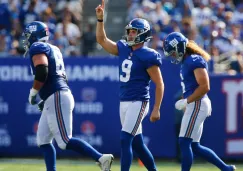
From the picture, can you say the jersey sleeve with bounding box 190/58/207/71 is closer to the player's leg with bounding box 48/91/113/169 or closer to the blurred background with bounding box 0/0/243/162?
the player's leg with bounding box 48/91/113/169

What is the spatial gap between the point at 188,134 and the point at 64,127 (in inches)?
56.0

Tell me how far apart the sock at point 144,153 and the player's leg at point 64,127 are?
335 millimetres

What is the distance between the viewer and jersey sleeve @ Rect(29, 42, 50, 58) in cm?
849

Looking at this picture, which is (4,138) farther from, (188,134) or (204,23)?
(204,23)

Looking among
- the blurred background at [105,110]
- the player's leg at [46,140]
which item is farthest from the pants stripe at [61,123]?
the blurred background at [105,110]

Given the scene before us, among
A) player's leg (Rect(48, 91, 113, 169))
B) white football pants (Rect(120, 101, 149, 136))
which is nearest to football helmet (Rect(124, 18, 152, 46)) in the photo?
white football pants (Rect(120, 101, 149, 136))

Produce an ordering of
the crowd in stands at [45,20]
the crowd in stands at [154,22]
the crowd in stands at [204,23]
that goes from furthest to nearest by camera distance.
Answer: the crowd in stands at [45,20] → the crowd in stands at [154,22] → the crowd in stands at [204,23]

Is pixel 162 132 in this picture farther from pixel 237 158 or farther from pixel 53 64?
pixel 53 64

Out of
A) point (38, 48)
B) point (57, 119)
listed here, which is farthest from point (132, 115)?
point (38, 48)

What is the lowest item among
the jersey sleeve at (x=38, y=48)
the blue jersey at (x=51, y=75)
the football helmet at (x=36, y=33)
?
the blue jersey at (x=51, y=75)

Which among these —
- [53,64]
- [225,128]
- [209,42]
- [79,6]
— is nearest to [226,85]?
[225,128]

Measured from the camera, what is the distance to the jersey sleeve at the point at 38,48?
8493 millimetres

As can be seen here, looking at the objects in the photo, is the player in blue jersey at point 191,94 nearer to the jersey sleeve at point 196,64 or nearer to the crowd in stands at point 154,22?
the jersey sleeve at point 196,64

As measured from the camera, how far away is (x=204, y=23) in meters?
15.9
